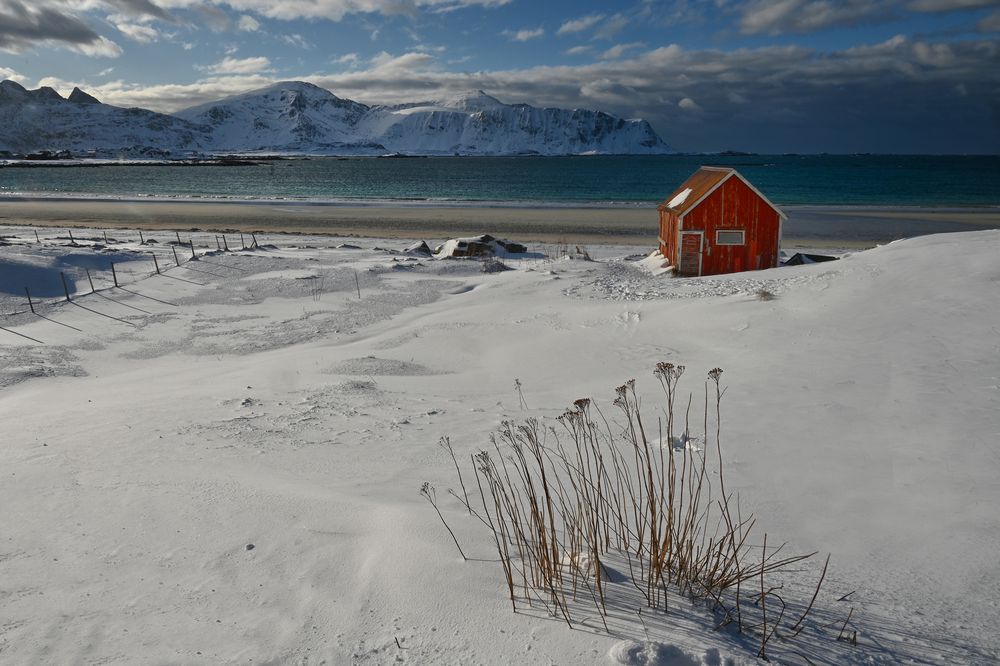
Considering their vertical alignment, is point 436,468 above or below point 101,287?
above

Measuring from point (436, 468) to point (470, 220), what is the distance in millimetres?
41307

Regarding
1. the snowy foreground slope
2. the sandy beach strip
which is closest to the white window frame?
the snowy foreground slope

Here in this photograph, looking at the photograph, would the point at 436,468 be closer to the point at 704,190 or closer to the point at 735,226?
the point at 704,190

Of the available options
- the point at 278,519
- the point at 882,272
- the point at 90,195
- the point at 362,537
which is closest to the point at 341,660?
the point at 362,537

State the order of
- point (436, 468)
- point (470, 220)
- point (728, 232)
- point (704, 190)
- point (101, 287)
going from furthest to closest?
point (470, 220) → point (728, 232) → point (704, 190) → point (101, 287) → point (436, 468)

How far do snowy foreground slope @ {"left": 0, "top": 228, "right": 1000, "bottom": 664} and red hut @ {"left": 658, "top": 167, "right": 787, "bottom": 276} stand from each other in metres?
8.43

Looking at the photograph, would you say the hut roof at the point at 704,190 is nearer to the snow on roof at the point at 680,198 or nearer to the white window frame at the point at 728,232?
the snow on roof at the point at 680,198

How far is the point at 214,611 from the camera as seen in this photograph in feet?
10.2

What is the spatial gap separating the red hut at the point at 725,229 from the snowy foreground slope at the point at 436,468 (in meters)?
8.43

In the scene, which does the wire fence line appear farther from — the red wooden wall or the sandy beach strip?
the sandy beach strip

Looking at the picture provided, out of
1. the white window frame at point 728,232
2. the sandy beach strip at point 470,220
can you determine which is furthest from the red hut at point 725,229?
the sandy beach strip at point 470,220

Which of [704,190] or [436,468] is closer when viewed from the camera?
[436,468]

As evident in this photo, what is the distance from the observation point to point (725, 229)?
21297 mm

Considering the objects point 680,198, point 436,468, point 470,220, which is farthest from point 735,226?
point 470,220
